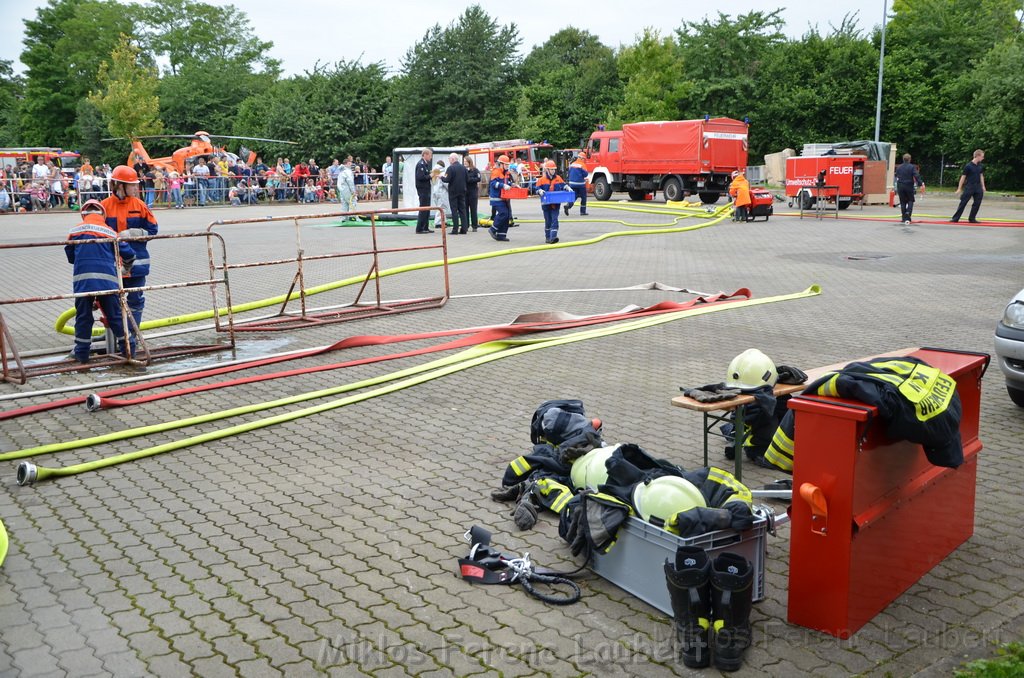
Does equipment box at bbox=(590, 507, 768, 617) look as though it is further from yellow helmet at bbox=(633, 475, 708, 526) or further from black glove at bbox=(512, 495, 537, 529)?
black glove at bbox=(512, 495, 537, 529)

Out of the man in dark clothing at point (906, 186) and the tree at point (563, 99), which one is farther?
the tree at point (563, 99)

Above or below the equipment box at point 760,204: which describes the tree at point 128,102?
above

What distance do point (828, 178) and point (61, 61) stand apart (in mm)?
63303

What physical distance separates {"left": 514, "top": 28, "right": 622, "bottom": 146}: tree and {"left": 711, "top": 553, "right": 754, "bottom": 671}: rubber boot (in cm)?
5158

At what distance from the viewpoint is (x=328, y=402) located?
291 inches

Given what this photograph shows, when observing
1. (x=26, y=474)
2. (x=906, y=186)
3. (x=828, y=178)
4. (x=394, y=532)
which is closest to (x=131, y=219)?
(x=26, y=474)

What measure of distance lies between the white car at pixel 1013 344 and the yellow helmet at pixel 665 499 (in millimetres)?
3947

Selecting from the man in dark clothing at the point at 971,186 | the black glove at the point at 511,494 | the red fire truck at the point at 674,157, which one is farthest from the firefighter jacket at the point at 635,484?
the red fire truck at the point at 674,157

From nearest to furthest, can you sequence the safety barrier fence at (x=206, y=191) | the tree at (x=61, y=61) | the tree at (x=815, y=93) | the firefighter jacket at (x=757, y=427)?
the firefighter jacket at (x=757, y=427), the safety barrier fence at (x=206, y=191), the tree at (x=815, y=93), the tree at (x=61, y=61)

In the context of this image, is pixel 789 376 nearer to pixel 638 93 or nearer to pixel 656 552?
pixel 656 552

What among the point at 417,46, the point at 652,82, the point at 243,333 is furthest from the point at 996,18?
the point at 243,333

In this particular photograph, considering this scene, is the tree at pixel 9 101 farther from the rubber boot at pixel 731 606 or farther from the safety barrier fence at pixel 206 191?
the rubber boot at pixel 731 606

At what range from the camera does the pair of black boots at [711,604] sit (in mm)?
3496

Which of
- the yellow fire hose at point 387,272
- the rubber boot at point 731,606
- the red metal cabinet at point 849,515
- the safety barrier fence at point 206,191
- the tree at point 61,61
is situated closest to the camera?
the rubber boot at point 731,606
